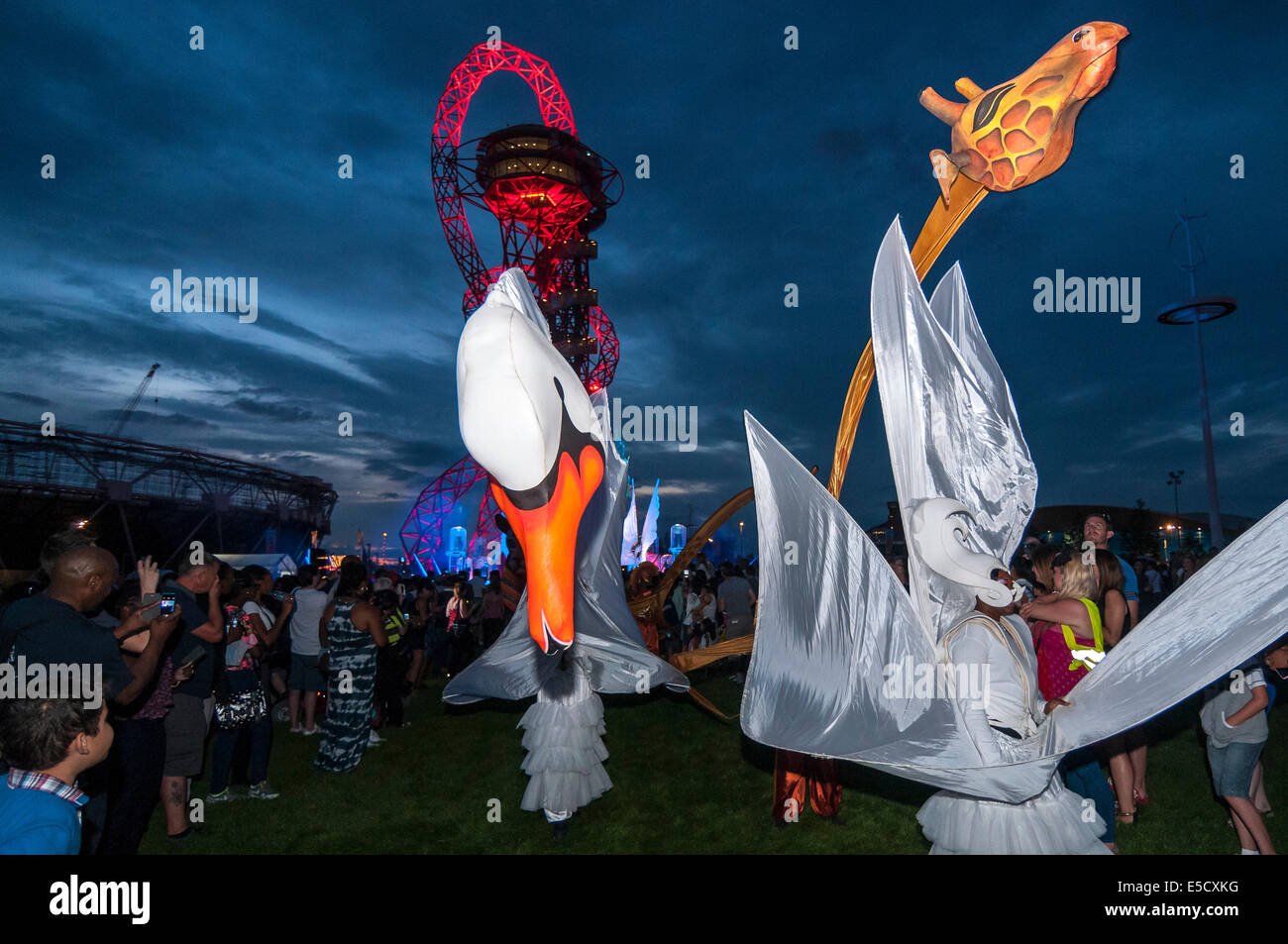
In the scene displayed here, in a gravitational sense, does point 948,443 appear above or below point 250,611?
above

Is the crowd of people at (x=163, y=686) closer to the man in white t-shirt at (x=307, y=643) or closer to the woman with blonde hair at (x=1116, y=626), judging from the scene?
the man in white t-shirt at (x=307, y=643)

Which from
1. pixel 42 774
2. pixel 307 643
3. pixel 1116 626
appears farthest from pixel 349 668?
pixel 1116 626

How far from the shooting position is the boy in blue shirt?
1.95 m

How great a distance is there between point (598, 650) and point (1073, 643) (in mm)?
2827

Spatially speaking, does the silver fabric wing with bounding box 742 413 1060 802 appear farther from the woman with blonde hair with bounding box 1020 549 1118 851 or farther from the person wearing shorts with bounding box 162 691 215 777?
the person wearing shorts with bounding box 162 691 215 777

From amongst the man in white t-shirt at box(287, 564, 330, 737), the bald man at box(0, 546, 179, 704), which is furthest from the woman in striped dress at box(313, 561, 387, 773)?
the bald man at box(0, 546, 179, 704)

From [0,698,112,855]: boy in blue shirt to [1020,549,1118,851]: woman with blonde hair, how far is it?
398cm

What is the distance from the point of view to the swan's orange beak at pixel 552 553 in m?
2.43

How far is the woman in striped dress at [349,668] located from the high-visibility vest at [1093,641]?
5143 mm

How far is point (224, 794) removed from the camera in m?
5.52

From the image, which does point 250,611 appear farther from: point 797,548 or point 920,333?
point 920,333

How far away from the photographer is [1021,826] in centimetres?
259
